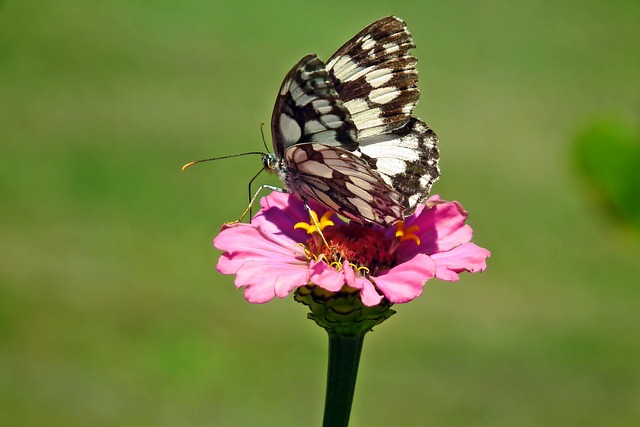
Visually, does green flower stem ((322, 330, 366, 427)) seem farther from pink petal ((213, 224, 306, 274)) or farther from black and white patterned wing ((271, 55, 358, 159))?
black and white patterned wing ((271, 55, 358, 159))

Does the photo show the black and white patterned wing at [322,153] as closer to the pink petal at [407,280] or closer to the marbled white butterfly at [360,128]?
the marbled white butterfly at [360,128]

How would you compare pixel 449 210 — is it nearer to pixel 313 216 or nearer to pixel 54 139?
pixel 313 216

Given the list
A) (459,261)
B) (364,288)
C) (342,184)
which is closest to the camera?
(364,288)

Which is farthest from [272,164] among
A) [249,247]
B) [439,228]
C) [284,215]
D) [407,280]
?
[407,280]

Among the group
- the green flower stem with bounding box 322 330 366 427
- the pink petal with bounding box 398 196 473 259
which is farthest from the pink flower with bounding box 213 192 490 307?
the green flower stem with bounding box 322 330 366 427

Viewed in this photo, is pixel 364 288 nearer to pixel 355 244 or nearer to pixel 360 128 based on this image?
pixel 355 244

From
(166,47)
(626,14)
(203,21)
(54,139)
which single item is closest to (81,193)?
(54,139)

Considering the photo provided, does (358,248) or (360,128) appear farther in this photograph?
(360,128)
